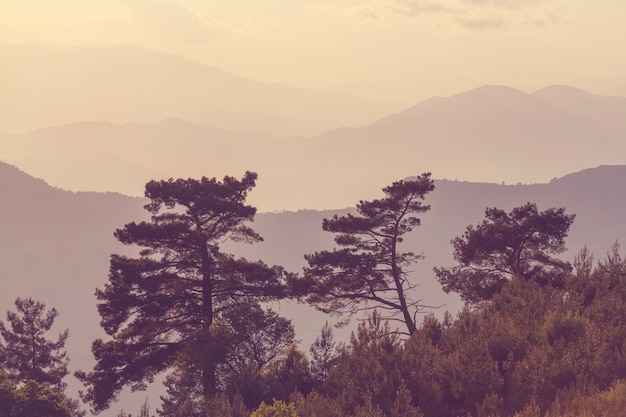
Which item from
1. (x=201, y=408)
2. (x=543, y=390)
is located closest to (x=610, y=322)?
(x=543, y=390)

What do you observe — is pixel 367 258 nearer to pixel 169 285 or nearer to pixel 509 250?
pixel 509 250

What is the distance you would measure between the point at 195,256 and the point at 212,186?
11.1ft

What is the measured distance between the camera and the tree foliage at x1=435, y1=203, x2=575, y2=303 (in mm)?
36094

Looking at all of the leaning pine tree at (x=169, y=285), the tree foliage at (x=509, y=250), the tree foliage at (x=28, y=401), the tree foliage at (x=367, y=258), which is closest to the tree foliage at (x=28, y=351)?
the leaning pine tree at (x=169, y=285)

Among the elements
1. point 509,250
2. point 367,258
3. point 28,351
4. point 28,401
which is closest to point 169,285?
point 28,401

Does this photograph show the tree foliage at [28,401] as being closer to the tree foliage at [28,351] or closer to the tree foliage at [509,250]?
the tree foliage at [28,351]

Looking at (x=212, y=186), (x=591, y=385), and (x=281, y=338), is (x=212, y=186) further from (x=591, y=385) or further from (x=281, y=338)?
(x=591, y=385)

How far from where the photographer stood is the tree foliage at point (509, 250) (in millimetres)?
36094

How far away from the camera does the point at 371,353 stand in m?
17.7

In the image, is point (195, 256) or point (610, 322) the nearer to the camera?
point (610, 322)

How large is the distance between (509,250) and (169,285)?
55.2 ft

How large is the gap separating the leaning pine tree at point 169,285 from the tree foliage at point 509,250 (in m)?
9.84

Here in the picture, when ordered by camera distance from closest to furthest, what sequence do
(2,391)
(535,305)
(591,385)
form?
(591,385) < (535,305) < (2,391)

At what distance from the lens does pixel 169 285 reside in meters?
32.9
